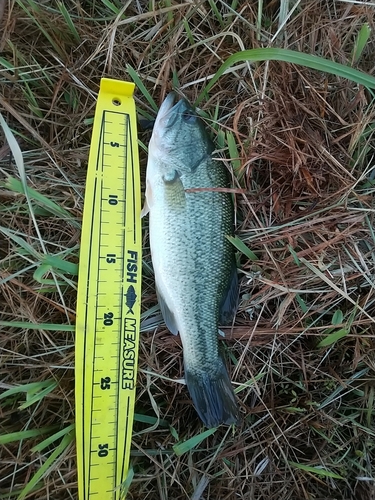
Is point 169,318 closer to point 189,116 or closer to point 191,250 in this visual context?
point 191,250

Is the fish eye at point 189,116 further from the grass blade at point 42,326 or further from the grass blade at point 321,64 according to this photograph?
the grass blade at point 42,326

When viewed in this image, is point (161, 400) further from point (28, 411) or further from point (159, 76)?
point (159, 76)

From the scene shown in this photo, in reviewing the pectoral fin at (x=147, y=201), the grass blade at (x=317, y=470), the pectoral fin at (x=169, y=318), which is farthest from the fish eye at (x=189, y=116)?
the grass blade at (x=317, y=470)

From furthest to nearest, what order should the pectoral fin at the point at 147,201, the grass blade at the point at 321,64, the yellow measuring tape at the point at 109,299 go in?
the pectoral fin at the point at 147,201 → the yellow measuring tape at the point at 109,299 → the grass blade at the point at 321,64

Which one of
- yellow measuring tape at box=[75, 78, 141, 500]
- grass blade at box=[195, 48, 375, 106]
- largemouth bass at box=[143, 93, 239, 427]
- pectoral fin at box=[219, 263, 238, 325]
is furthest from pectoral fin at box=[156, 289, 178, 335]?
grass blade at box=[195, 48, 375, 106]

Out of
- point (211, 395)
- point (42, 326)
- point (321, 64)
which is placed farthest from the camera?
point (211, 395)

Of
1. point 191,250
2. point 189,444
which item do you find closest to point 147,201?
point 191,250
